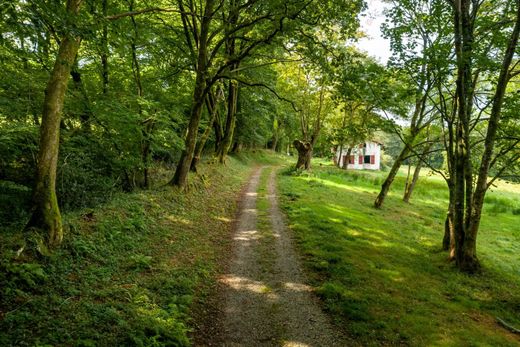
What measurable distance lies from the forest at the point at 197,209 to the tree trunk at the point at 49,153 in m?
0.03

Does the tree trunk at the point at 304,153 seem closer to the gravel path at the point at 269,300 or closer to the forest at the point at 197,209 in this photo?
the forest at the point at 197,209

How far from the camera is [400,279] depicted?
8867mm

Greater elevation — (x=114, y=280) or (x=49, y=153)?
(x=49, y=153)

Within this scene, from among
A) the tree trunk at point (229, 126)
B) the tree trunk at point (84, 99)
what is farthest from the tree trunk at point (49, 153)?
the tree trunk at point (229, 126)

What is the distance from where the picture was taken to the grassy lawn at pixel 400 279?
21.2 feet

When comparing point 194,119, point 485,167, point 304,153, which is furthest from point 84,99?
point 304,153

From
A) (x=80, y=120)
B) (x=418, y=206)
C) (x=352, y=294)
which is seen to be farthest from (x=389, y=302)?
(x=418, y=206)

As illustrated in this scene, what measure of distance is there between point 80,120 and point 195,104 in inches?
→ 197

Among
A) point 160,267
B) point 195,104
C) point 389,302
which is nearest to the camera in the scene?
point 389,302

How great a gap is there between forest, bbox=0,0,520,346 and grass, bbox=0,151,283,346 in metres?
0.03

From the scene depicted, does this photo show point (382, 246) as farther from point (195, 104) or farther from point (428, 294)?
point (195, 104)

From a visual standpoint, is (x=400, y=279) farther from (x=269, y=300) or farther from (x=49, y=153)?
(x=49, y=153)

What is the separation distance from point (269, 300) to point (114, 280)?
3360mm

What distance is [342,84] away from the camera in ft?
38.5
